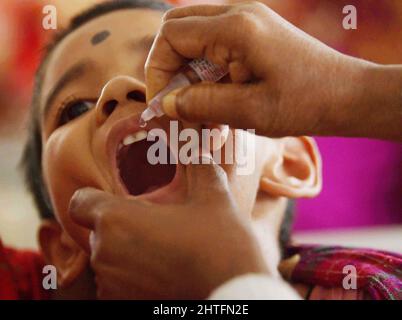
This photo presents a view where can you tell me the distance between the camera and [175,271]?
2.28 feet

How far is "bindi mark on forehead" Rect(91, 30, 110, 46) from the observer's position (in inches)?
36.7

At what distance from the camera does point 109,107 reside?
873 millimetres

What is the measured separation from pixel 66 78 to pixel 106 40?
0.09m

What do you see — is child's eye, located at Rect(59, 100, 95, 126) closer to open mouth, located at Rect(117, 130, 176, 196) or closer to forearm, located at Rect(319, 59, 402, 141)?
open mouth, located at Rect(117, 130, 176, 196)

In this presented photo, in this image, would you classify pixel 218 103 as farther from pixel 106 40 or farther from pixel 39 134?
pixel 39 134

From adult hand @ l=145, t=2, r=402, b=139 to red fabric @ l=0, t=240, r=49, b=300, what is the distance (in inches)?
18.8

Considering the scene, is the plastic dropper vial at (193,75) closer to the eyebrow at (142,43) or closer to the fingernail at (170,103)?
the fingernail at (170,103)

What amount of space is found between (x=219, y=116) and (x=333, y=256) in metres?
0.49

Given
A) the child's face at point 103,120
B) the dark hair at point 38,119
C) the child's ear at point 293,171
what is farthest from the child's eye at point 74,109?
the child's ear at point 293,171

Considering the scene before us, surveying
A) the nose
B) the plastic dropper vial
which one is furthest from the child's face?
the plastic dropper vial

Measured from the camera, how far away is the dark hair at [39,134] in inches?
39.6
